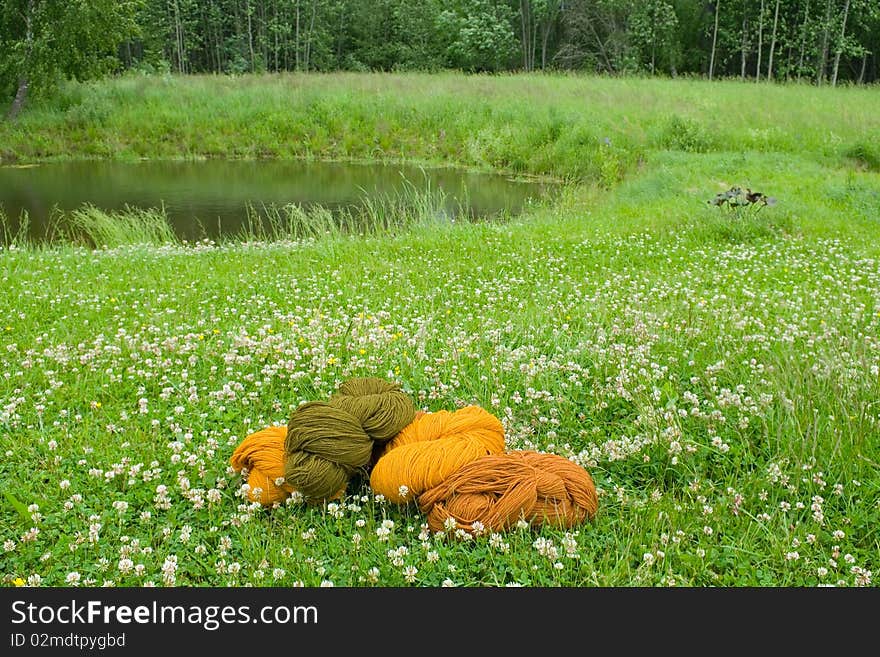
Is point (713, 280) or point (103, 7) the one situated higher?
point (103, 7)

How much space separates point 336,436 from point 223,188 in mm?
14636

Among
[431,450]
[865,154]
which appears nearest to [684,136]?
[865,154]

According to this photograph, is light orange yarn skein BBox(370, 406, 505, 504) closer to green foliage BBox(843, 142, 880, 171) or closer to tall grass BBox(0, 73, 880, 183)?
tall grass BBox(0, 73, 880, 183)

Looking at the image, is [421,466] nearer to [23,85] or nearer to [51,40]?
[51,40]

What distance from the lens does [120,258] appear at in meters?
8.89

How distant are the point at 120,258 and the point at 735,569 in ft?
25.8

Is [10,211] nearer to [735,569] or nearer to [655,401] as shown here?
[655,401]

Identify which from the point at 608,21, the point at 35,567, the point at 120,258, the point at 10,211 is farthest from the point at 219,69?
the point at 35,567

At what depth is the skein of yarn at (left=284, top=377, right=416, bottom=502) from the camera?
359 centimetres

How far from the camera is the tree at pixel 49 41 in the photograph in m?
22.1

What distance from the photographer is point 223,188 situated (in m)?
17.1

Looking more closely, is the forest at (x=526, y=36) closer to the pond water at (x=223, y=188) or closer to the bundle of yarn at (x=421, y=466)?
the pond water at (x=223, y=188)

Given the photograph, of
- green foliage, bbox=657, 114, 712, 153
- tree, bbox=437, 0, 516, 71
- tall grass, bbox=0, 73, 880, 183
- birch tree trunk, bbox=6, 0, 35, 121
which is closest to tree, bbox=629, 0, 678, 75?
tree, bbox=437, 0, 516, 71

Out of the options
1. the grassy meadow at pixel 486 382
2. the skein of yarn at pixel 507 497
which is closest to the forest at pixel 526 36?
the grassy meadow at pixel 486 382
